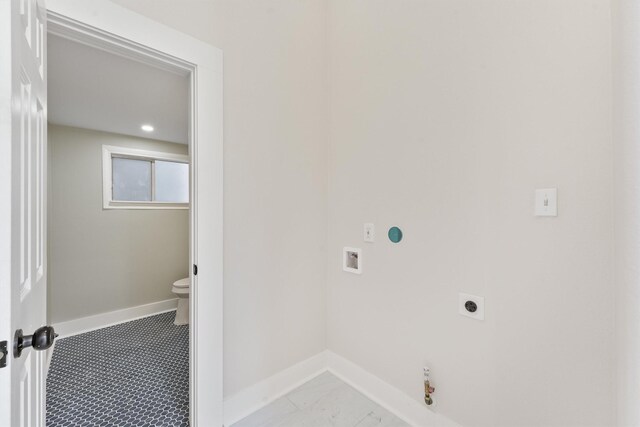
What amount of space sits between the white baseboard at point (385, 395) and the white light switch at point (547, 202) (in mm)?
1141

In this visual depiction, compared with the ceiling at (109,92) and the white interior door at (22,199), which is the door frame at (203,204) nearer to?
the ceiling at (109,92)

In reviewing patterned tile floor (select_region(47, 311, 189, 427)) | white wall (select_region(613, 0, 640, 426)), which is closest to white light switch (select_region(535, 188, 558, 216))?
white wall (select_region(613, 0, 640, 426))

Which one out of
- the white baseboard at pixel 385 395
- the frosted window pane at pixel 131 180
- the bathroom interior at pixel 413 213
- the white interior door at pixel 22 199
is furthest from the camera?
the frosted window pane at pixel 131 180

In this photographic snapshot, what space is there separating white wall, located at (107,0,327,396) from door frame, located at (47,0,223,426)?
69 millimetres

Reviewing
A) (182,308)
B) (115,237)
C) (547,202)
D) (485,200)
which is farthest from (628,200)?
(115,237)

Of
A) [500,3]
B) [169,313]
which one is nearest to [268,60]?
[500,3]

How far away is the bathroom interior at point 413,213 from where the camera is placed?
0.99 metres

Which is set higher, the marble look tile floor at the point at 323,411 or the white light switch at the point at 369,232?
the white light switch at the point at 369,232

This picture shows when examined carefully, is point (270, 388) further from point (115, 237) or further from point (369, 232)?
point (115, 237)

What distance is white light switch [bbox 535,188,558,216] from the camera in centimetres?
→ 106

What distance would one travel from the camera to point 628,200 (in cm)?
74

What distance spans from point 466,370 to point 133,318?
11.1 feet

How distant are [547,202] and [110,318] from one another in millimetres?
3867

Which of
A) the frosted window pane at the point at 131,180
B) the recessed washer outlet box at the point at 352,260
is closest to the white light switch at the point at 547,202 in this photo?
the recessed washer outlet box at the point at 352,260
